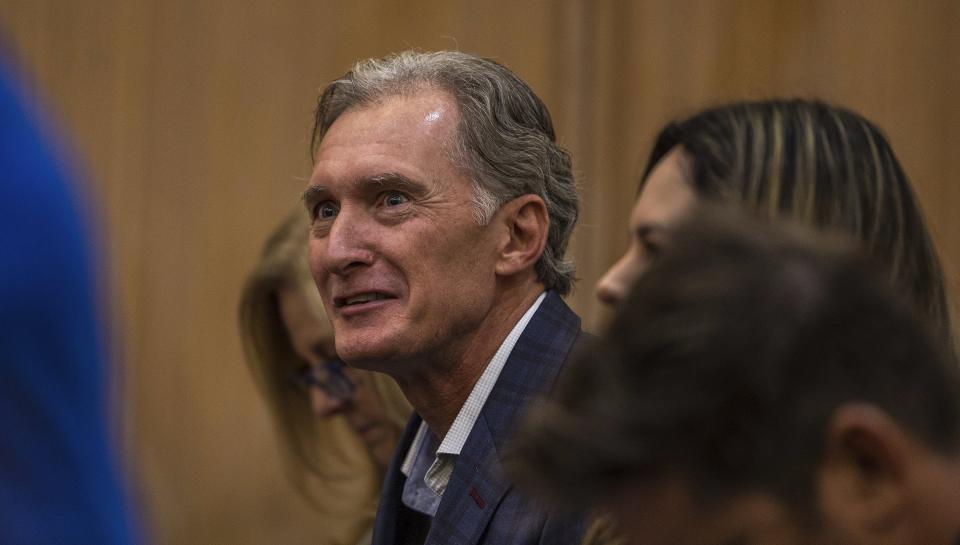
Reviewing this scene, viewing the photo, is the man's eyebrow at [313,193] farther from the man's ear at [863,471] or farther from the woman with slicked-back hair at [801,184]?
the man's ear at [863,471]

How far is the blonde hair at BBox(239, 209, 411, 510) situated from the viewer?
11.4 ft

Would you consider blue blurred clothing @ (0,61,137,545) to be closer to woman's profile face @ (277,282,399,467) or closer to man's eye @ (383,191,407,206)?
man's eye @ (383,191,407,206)

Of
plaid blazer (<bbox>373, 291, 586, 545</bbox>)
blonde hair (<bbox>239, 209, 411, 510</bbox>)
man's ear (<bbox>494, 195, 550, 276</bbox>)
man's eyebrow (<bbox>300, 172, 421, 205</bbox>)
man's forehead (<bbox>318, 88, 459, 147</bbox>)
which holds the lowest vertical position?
blonde hair (<bbox>239, 209, 411, 510</bbox>)

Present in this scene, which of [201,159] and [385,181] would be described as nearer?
[385,181]

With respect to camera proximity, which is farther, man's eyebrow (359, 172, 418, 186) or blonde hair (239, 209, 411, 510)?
blonde hair (239, 209, 411, 510)

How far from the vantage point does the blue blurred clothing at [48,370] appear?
3.22ft

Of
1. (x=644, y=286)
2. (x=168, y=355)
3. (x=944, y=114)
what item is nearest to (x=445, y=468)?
(x=644, y=286)

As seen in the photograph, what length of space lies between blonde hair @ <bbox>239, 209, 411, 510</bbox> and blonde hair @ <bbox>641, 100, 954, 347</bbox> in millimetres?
1684

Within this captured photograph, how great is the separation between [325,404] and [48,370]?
249 centimetres

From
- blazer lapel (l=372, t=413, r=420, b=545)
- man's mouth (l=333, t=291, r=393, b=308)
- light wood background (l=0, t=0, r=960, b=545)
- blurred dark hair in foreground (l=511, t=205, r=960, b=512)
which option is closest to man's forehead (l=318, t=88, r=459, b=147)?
man's mouth (l=333, t=291, r=393, b=308)

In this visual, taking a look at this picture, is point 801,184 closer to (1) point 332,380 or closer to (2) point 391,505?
(2) point 391,505

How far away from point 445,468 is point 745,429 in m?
1.47

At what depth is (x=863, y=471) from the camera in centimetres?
108

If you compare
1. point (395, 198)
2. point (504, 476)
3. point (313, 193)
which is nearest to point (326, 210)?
point (313, 193)
